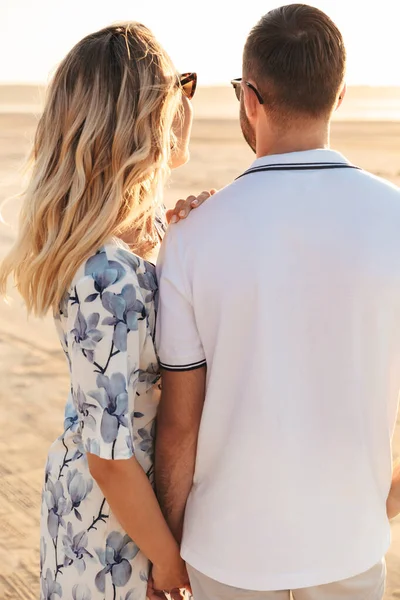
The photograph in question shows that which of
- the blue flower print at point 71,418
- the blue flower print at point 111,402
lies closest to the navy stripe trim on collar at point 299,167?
the blue flower print at point 111,402

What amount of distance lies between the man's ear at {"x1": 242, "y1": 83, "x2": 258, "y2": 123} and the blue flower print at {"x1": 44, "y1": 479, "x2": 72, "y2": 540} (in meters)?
1.04

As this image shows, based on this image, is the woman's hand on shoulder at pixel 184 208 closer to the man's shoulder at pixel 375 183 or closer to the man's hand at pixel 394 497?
the man's shoulder at pixel 375 183

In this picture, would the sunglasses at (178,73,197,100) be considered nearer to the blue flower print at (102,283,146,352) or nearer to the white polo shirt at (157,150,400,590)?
the white polo shirt at (157,150,400,590)

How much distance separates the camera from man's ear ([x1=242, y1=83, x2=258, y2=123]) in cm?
201

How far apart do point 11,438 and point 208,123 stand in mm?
23859

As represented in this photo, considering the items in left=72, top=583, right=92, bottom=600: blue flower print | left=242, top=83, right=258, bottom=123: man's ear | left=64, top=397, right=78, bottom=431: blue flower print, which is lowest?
left=72, top=583, right=92, bottom=600: blue flower print

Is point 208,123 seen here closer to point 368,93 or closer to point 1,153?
point 1,153

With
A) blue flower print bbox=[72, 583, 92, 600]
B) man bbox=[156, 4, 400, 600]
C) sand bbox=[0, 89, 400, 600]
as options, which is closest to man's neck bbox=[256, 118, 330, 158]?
man bbox=[156, 4, 400, 600]

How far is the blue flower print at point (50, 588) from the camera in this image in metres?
2.23

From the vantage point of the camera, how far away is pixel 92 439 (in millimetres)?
2039

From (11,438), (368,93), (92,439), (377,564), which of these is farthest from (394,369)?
(368,93)

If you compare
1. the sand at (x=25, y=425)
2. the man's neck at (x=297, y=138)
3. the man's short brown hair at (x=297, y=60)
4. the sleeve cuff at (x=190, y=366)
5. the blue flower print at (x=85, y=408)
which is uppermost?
the man's short brown hair at (x=297, y=60)

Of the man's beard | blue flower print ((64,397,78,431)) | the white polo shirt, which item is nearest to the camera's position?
the white polo shirt

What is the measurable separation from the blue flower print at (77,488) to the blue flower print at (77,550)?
4cm
